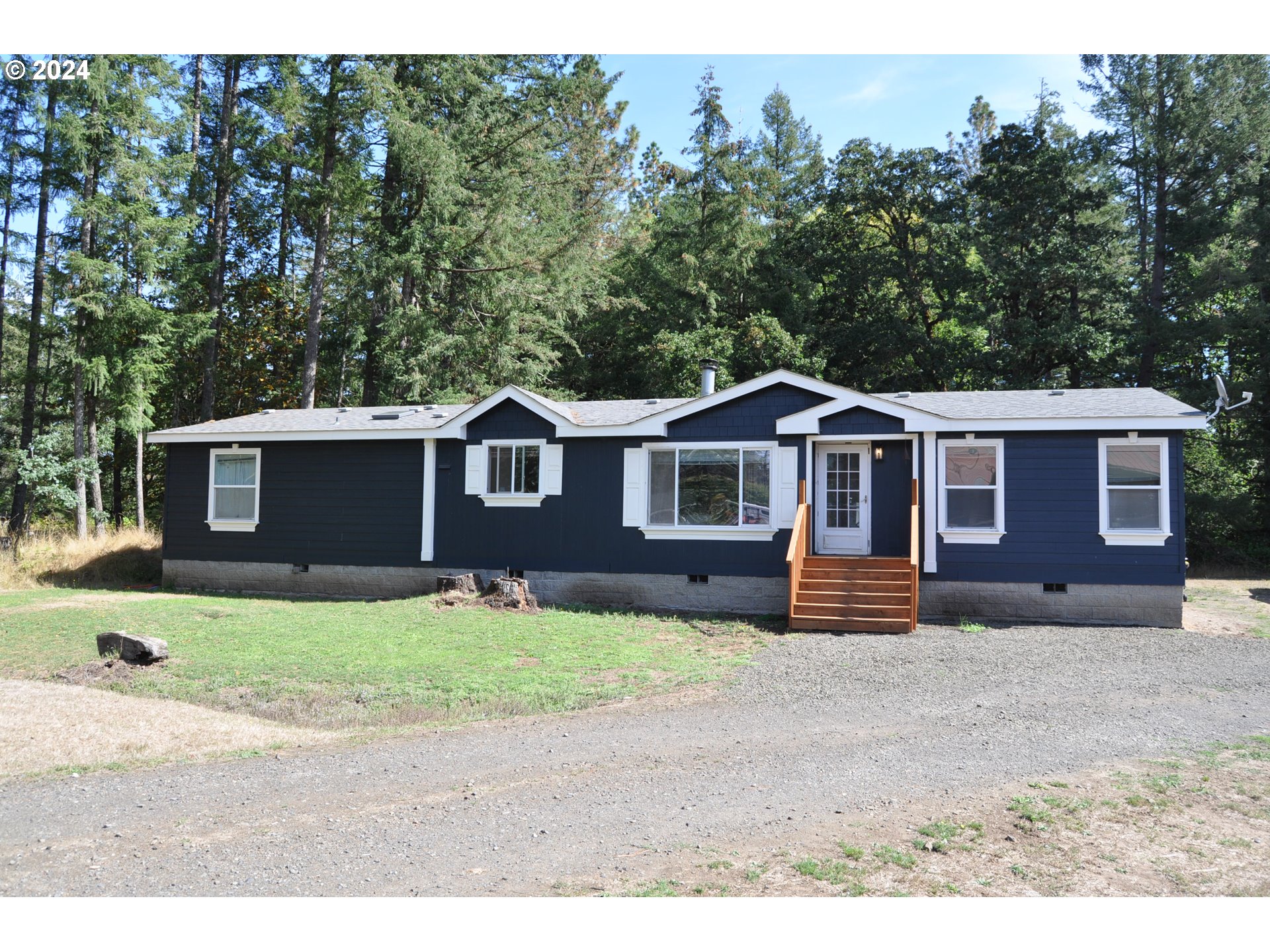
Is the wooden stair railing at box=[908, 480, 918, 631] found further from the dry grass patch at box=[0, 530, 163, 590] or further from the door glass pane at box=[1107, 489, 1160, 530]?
the dry grass patch at box=[0, 530, 163, 590]

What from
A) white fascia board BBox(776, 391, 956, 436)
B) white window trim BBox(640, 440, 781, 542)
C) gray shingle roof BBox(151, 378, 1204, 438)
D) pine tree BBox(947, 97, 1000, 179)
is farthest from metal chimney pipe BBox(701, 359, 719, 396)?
pine tree BBox(947, 97, 1000, 179)

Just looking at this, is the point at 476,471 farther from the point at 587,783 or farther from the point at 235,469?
the point at 587,783

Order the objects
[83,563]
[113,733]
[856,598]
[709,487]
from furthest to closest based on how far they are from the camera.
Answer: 1. [83,563]
2. [709,487]
3. [856,598]
4. [113,733]

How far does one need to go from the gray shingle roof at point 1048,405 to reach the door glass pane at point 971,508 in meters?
1.09

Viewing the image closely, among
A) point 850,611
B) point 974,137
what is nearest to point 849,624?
point 850,611

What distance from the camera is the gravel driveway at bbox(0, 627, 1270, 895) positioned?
405cm

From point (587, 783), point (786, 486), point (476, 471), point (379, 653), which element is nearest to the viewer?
point (587, 783)

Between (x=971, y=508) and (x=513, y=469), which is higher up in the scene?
(x=513, y=469)

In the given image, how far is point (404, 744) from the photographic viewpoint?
6262 mm

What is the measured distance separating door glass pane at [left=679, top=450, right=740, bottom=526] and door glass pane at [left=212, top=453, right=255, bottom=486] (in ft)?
27.1

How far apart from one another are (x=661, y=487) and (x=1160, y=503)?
711cm

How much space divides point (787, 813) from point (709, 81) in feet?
84.7

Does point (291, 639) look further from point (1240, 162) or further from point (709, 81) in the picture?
point (1240, 162)

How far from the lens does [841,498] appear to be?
13.5 meters
